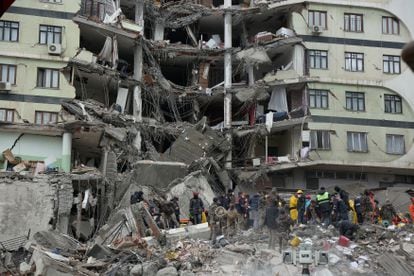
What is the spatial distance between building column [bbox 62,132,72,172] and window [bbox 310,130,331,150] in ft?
A: 43.8

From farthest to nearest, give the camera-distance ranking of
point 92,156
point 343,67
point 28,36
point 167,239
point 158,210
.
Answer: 1. point 343,67
2. point 92,156
3. point 28,36
4. point 158,210
5. point 167,239

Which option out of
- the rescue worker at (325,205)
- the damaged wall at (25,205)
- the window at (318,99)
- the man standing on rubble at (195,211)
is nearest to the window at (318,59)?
the window at (318,99)

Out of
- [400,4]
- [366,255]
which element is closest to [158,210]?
[366,255]

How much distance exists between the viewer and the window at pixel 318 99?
115 feet

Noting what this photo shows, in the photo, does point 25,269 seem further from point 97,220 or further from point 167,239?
point 97,220

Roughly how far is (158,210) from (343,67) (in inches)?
686

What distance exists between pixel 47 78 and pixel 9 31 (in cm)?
299

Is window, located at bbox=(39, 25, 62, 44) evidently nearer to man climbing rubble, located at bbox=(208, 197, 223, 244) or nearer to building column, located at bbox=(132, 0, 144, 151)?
building column, located at bbox=(132, 0, 144, 151)

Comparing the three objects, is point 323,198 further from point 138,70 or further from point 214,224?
point 138,70

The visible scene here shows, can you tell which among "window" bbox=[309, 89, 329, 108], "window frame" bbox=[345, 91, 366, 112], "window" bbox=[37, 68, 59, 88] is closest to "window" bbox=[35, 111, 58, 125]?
"window" bbox=[37, 68, 59, 88]

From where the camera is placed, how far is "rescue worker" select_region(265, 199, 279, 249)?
63.6ft

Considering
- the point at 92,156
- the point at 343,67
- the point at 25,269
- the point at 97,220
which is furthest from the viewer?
the point at 343,67

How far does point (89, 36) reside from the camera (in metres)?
33.8

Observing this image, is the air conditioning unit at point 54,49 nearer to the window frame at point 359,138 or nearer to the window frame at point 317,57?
the window frame at point 317,57
